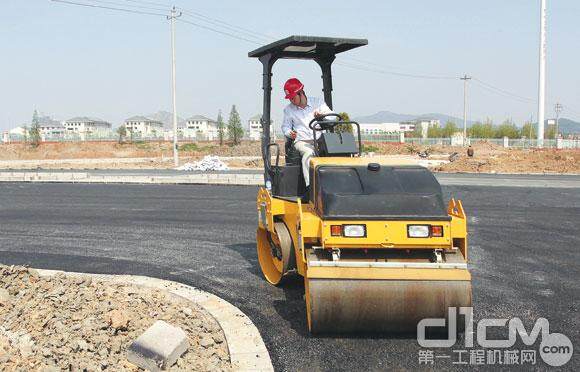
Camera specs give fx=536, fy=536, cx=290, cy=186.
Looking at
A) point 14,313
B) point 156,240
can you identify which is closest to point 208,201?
point 156,240

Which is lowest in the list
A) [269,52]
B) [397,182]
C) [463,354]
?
[463,354]

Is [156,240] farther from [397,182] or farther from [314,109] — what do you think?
[397,182]

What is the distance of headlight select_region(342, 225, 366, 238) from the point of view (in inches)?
190

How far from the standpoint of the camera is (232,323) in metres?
5.07

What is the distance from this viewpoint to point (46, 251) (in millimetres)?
9031

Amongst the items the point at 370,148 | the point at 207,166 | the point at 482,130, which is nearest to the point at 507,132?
the point at 482,130

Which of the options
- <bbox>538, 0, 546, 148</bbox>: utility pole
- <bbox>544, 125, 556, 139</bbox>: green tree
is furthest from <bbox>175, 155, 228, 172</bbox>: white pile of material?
<bbox>544, 125, 556, 139</bbox>: green tree

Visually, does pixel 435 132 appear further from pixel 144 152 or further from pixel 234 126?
pixel 144 152

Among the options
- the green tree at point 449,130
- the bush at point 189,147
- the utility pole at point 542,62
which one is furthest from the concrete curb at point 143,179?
the green tree at point 449,130

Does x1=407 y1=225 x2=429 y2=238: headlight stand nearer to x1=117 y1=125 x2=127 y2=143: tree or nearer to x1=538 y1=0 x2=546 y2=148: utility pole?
x1=538 y1=0 x2=546 y2=148: utility pole

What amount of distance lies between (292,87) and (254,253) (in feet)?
10.5

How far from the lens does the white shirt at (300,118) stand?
6633 mm

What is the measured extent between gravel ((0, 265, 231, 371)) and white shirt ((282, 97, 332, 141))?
2432 millimetres

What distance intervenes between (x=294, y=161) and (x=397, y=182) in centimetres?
177
